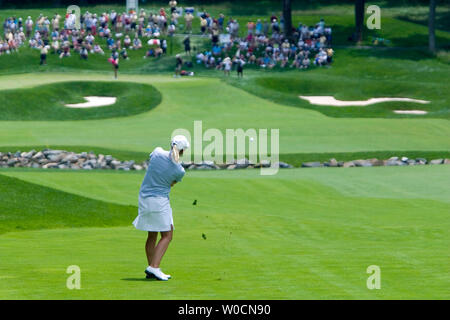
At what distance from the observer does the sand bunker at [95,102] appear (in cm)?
6030

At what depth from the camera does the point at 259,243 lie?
19.8 metres

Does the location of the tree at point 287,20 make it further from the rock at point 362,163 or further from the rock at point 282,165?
the rock at point 282,165

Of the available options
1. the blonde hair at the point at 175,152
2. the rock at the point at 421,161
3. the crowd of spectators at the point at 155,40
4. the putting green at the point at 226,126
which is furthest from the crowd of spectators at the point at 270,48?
the blonde hair at the point at 175,152

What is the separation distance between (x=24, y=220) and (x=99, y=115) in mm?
35208

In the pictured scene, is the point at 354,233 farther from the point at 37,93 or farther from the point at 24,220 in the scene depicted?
the point at 37,93

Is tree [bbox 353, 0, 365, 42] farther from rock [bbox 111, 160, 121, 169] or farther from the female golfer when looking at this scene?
the female golfer

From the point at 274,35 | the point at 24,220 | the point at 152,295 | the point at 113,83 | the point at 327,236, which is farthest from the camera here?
the point at 274,35

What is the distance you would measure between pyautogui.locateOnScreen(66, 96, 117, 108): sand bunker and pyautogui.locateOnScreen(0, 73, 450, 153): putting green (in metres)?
3.39

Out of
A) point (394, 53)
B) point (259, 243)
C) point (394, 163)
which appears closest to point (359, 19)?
point (394, 53)

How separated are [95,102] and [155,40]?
18.6 m

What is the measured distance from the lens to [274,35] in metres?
77.3

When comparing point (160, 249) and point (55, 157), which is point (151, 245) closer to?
point (160, 249)
